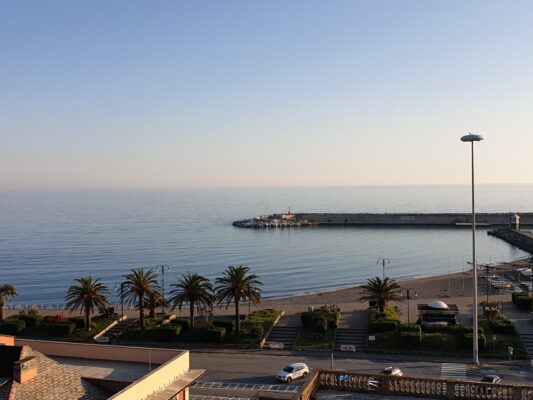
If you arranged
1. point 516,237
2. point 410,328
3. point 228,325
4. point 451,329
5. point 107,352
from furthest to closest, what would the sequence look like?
point 516,237 < point 228,325 < point 410,328 < point 451,329 < point 107,352

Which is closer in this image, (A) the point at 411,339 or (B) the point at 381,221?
(A) the point at 411,339

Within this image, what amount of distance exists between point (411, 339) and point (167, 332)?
1855cm

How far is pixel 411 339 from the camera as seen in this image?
39.1 meters

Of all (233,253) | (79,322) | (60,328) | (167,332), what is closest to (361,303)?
(167,332)

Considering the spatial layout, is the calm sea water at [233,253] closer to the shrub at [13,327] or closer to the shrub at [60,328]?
the shrub at [13,327]

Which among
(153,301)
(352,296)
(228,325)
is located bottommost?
(352,296)

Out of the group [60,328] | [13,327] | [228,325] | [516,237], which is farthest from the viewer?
[516,237]

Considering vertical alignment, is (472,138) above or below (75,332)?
above

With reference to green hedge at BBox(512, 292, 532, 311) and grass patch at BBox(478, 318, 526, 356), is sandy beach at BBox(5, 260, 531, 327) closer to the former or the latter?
green hedge at BBox(512, 292, 532, 311)

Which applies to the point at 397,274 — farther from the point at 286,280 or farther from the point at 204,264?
the point at 204,264

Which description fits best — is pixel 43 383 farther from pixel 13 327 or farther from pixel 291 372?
pixel 13 327

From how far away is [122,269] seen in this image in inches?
3848

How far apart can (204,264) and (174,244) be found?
31988 mm

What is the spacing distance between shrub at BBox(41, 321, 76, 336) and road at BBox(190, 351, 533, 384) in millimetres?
11543
